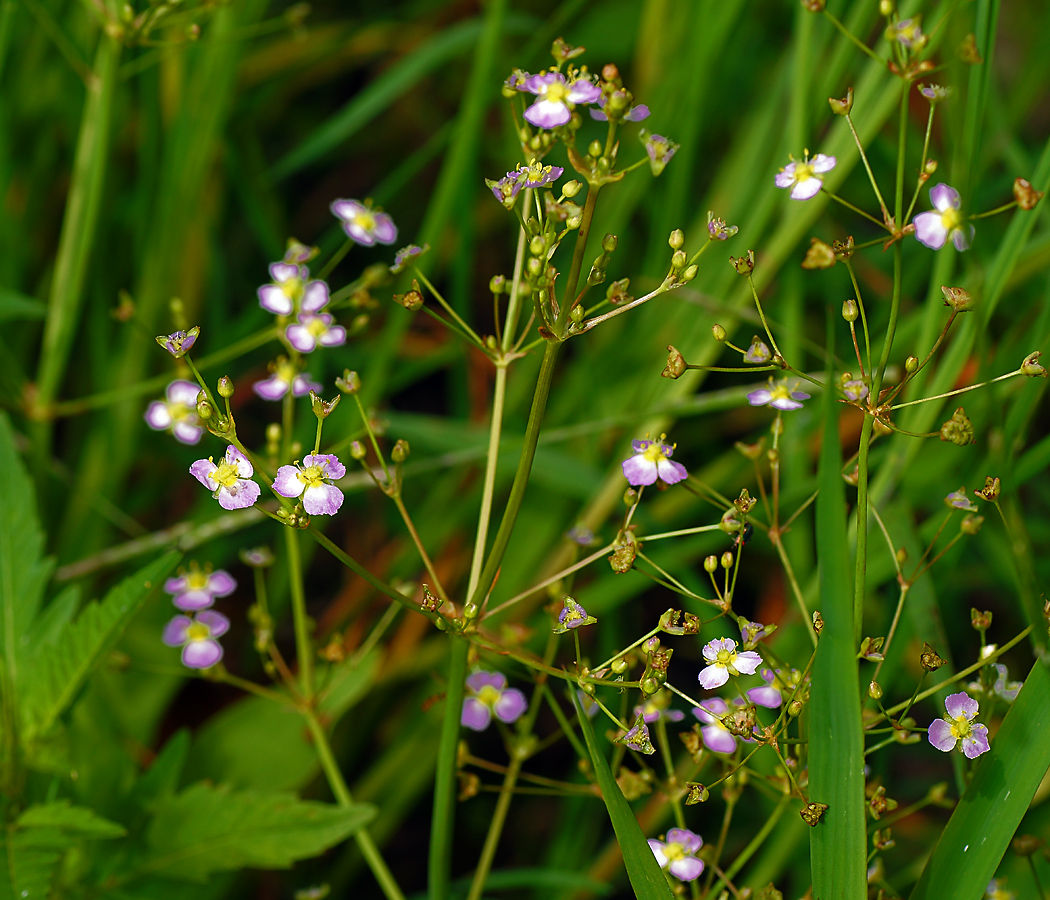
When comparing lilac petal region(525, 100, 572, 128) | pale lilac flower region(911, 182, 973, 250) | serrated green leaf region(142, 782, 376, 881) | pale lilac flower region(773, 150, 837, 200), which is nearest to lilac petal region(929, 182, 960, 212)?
pale lilac flower region(911, 182, 973, 250)

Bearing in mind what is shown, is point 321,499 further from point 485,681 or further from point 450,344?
point 450,344

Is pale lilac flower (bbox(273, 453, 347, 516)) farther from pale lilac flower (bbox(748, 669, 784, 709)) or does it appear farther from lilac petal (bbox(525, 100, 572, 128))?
pale lilac flower (bbox(748, 669, 784, 709))

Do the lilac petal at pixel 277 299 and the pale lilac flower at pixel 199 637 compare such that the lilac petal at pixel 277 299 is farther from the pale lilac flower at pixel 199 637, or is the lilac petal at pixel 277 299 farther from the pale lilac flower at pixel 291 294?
the pale lilac flower at pixel 199 637

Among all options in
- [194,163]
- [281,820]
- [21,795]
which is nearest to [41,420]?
[194,163]

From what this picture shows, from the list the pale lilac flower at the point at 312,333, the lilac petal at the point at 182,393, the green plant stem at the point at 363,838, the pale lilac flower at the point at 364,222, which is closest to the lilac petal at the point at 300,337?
the pale lilac flower at the point at 312,333

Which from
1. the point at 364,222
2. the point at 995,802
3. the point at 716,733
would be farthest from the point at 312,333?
the point at 995,802

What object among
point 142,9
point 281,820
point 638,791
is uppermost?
point 142,9

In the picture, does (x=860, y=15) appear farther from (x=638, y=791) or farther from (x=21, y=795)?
(x=21, y=795)
